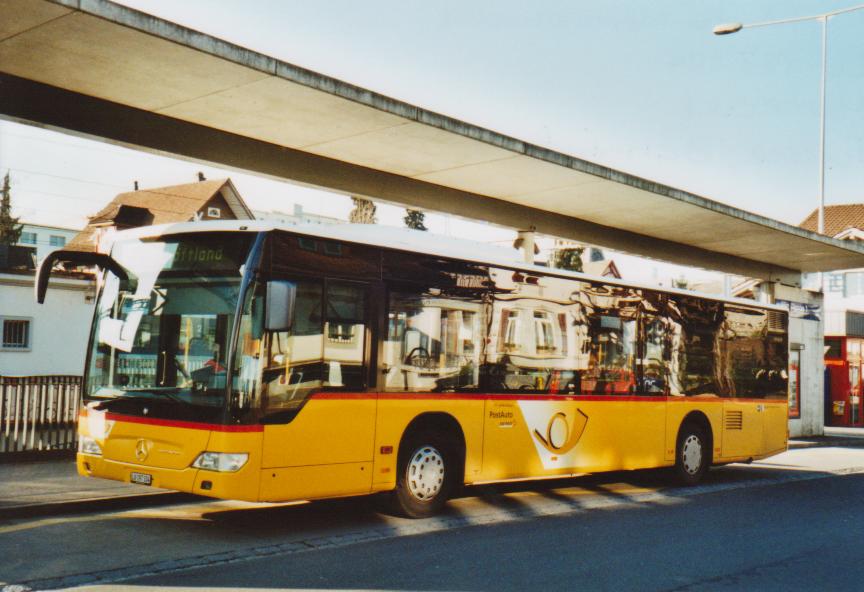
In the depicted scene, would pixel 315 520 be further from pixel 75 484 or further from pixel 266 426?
pixel 75 484

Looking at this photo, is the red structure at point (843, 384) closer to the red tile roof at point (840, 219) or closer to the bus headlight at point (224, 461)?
the red tile roof at point (840, 219)

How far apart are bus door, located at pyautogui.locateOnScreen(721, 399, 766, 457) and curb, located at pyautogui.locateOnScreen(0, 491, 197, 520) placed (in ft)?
29.1

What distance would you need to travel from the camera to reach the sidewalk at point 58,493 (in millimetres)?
9305

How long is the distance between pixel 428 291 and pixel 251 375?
102 inches

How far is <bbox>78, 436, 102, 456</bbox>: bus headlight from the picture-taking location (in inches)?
343

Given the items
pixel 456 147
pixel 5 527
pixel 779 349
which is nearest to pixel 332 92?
pixel 456 147

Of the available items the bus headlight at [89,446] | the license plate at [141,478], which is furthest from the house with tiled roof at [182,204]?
the license plate at [141,478]

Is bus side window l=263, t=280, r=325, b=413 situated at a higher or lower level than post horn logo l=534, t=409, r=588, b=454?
higher

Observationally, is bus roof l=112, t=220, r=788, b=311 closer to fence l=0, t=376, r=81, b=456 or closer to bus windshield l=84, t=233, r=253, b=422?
bus windshield l=84, t=233, r=253, b=422

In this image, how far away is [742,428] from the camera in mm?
15211

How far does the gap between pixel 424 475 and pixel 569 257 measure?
6152cm

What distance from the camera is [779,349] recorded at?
53.3 ft

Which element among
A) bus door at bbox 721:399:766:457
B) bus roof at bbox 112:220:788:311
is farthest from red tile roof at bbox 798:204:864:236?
bus roof at bbox 112:220:788:311

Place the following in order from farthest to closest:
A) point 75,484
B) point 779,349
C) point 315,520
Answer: point 779,349, point 75,484, point 315,520
